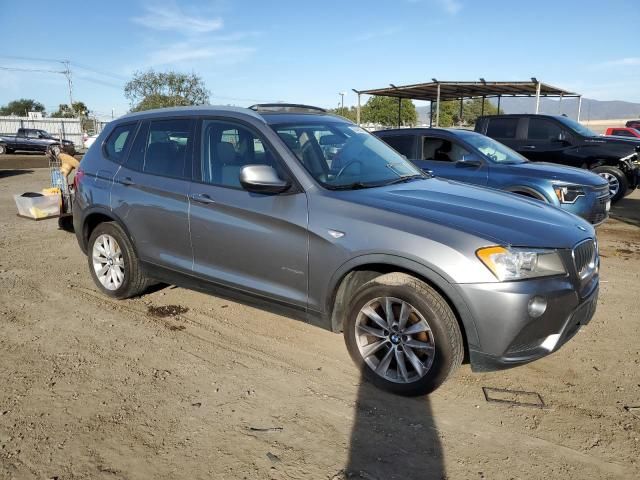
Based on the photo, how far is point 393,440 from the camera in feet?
9.45

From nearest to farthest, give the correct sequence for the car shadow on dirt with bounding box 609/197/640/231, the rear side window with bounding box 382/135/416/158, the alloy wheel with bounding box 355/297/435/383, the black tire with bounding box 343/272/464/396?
the black tire with bounding box 343/272/464/396 → the alloy wheel with bounding box 355/297/435/383 → the rear side window with bounding box 382/135/416/158 → the car shadow on dirt with bounding box 609/197/640/231

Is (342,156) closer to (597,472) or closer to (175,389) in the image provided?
(175,389)

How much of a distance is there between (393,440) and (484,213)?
1.55 meters

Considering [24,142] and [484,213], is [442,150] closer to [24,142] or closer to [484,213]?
[484,213]

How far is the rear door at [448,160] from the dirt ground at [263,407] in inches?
114

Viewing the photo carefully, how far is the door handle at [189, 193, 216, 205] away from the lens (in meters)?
4.05

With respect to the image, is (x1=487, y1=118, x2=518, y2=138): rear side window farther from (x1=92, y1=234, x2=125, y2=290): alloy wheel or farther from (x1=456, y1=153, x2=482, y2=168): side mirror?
(x1=92, y1=234, x2=125, y2=290): alloy wheel

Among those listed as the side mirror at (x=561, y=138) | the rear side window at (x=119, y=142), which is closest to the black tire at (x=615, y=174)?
the side mirror at (x=561, y=138)

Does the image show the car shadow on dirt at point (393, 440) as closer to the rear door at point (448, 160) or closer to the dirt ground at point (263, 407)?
the dirt ground at point (263, 407)

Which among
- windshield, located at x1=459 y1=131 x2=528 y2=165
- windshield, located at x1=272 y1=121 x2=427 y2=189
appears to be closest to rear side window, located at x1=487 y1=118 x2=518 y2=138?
windshield, located at x1=459 y1=131 x2=528 y2=165

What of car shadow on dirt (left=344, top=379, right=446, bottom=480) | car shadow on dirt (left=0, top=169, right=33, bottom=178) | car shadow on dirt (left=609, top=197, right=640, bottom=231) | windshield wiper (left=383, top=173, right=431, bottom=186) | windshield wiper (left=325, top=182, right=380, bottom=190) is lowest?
car shadow on dirt (left=344, top=379, right=446, bottom=480)

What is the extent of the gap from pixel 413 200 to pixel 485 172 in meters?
4.12

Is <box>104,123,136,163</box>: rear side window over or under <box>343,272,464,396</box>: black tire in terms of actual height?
over

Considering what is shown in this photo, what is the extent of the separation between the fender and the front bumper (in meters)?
0.04
